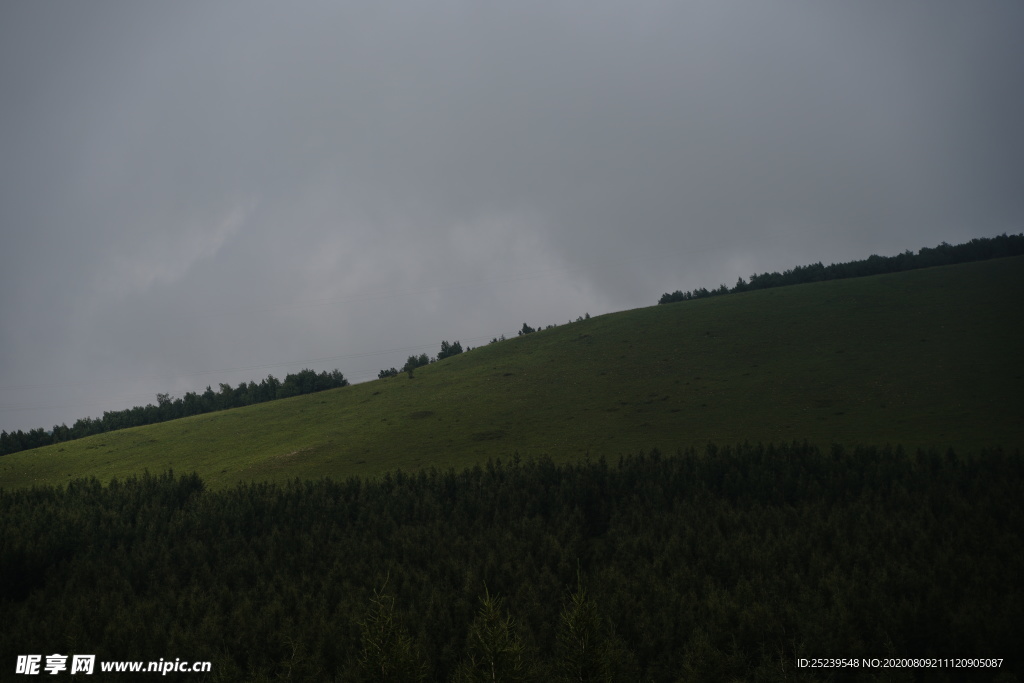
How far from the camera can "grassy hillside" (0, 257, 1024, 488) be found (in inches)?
1981

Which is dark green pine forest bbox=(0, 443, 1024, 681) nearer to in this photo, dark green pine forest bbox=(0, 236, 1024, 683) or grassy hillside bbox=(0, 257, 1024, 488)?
dark green pine forest bbox=(0, 236, 1024, 683)

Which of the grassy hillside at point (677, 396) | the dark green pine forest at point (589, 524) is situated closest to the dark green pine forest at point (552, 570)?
the dark green pine forest at point (589, 524)

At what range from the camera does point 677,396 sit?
2378 inches

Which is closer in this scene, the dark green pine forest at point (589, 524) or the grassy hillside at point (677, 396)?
the dark green pine forest at point (589, 524)

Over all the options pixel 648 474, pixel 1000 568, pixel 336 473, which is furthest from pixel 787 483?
pixel 336 473

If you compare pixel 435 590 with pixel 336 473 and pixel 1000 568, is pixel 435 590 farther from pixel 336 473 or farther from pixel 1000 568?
pixel 336 473

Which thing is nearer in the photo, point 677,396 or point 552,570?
point 552,570

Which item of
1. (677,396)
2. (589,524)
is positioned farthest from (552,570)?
(677,396)

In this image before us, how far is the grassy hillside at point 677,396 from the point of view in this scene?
165 ft

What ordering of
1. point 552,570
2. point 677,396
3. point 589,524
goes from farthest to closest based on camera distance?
point 677,396
point 589,524
point 552,570

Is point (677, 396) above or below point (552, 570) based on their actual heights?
above

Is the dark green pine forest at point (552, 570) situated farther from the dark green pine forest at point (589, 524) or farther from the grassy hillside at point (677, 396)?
the grassy hillside at point (677, 396)

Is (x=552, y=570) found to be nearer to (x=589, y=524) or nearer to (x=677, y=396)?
(x=589, y=524)

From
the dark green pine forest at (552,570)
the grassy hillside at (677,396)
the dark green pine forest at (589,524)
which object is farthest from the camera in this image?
the grassy hillside at (677,396)
